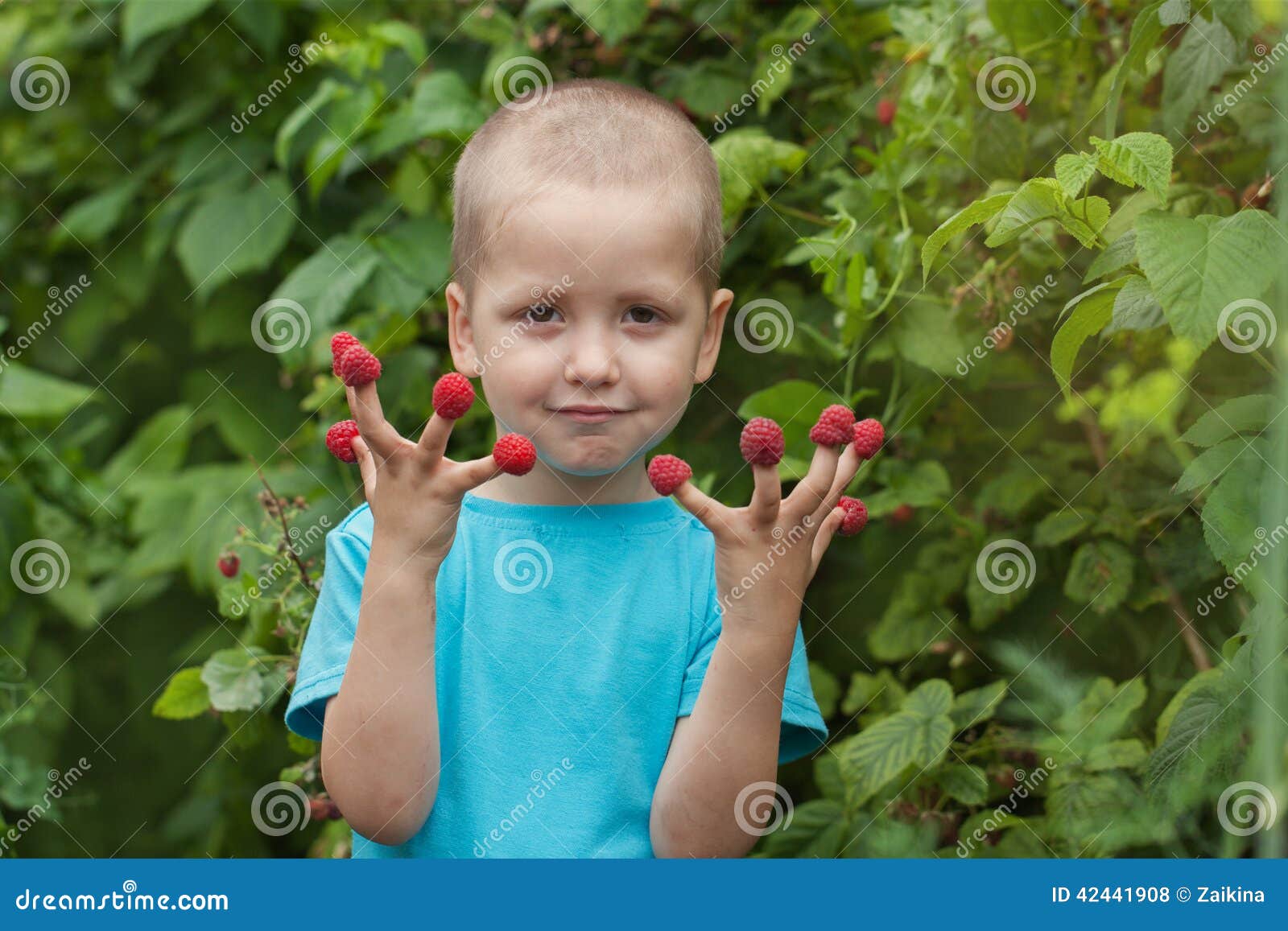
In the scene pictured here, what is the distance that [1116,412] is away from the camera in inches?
82.2

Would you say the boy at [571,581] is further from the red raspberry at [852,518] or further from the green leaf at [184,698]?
→ the green leaf at [184,698]

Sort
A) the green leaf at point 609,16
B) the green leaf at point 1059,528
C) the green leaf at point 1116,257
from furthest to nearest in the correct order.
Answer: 1. the green leaf at point 609,16
2. the green leaf at point 1059,528
3. the green leaf at point 1116,257

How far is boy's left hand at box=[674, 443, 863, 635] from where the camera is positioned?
1210 mm

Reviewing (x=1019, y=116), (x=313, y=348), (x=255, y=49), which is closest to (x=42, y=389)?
(x=313, y=348)

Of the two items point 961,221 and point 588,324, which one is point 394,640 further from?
point 961,221

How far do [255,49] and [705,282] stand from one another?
196cm

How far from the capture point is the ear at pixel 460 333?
59.6 inches

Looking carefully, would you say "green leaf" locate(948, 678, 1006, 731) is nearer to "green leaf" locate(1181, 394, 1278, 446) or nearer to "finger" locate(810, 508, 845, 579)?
"green leaf" locate(1181, 394, 1278, 446)

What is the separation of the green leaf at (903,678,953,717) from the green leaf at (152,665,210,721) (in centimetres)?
106

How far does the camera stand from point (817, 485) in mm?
1207

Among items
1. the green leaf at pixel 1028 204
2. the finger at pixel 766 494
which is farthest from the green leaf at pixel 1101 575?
the finger at pixel 766 494

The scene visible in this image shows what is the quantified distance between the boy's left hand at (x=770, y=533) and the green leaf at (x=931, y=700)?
26.6 inches

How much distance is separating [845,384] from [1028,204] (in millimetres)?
757

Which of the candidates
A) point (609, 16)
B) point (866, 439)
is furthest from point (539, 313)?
point (609, 16)
